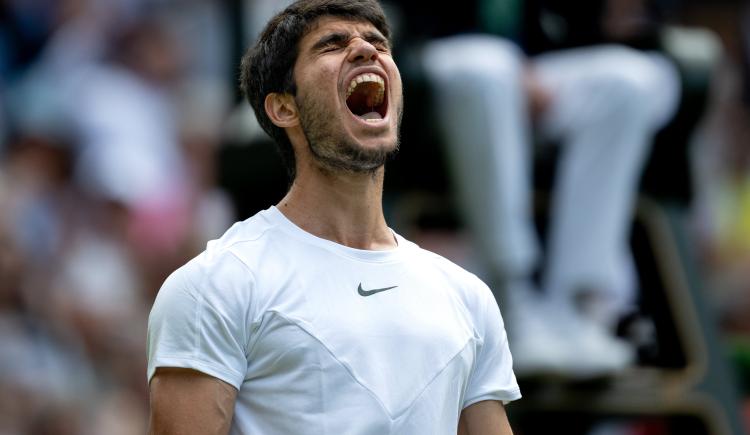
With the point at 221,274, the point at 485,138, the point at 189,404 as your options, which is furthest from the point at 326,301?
the point at 485,138

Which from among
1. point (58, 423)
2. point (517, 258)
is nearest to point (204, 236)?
point (58, 423)

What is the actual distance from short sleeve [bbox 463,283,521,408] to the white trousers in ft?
7.88

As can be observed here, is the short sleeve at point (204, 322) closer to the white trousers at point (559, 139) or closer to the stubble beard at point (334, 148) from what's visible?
the stubble beard at point (334, 148)

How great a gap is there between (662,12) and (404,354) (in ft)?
12.2

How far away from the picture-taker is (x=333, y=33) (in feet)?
8.50

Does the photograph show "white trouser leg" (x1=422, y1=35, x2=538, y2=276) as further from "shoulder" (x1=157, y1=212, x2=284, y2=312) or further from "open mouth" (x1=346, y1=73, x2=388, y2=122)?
"shoulder" (x1=157, y1=212, x2=284, y2=312)

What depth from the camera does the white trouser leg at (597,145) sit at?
17.4ft

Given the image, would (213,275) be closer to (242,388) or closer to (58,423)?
(242,388)

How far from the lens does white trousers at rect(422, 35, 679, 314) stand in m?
5.07

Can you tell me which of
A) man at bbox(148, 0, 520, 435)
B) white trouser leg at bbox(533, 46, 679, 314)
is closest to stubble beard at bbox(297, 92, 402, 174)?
man at bbox(148, 0, 520, 435)

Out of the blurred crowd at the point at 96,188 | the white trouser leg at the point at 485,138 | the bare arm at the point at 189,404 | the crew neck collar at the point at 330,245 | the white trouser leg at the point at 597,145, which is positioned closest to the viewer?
the bare arm at the point at 189,404

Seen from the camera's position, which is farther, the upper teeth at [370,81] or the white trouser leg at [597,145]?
the white trouser leg at [597,145]

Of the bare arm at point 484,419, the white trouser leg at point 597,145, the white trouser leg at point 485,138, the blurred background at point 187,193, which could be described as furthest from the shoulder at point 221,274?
the white trouser leg at point 597,145

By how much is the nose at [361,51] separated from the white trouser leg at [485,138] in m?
2.44
